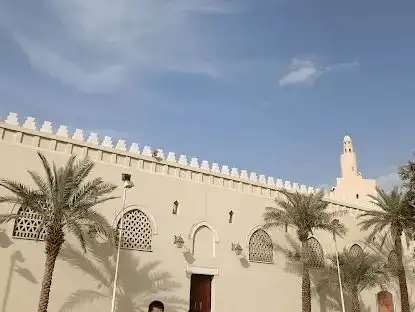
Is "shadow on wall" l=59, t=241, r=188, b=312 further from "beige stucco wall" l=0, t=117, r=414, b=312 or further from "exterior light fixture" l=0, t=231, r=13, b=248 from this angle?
"exterior light fixture" l=0, t=231, r=13, b=248

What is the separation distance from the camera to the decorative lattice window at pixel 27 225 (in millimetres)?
13672

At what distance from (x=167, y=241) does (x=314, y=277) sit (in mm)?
8682

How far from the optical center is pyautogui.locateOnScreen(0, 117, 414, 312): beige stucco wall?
13758mm

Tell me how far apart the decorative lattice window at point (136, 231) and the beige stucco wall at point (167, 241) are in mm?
248

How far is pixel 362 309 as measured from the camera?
22188mm

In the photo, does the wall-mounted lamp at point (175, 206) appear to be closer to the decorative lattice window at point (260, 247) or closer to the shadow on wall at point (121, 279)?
the shadow on wall at point (121, 279)

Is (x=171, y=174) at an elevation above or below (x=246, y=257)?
above

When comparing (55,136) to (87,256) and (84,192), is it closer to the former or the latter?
(84,192)

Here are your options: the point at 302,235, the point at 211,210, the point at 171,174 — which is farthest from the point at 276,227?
the point at 171,174

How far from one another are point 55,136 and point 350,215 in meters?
17.4

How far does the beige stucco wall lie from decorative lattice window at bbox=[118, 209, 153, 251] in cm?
25

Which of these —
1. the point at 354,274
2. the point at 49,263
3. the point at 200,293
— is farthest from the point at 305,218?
the point at 49,263

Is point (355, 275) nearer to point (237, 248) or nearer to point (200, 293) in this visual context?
point (237, 248)

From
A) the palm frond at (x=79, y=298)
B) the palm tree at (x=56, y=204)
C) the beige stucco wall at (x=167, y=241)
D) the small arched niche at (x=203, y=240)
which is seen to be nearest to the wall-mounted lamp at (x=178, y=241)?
the beige stucco wall at (x=167, y=241)
